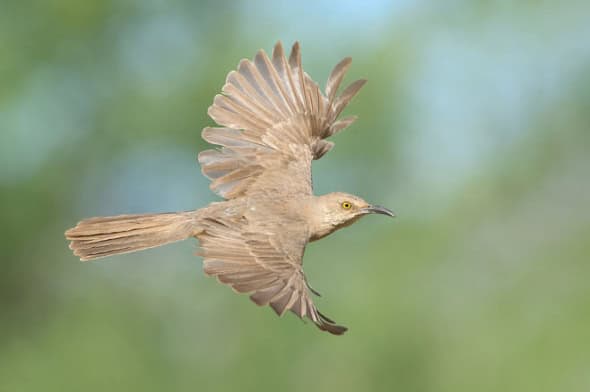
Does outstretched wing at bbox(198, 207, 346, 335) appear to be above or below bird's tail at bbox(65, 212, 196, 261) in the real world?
below

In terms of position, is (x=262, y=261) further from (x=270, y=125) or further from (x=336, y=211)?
(x=270, y=125)

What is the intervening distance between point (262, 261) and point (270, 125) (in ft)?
7.26

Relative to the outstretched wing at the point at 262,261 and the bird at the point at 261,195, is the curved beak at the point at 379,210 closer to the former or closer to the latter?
the bird at the point at 261,195

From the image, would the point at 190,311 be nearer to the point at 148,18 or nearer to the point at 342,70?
the point at 148,18

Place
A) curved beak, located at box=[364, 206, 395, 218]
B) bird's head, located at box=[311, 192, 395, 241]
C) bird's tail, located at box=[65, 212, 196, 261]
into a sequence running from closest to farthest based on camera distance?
bird's tail, located at box=[65, 212, 196, 261]
bird's head, located at box=[311, 192, 395, 241]
curved beak, located at box=[364, 206, 395, 218]

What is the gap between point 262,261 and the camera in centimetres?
885

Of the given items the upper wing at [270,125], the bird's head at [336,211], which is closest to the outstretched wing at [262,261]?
the bird's head at [336,211]

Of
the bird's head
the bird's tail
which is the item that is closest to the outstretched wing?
the bird's tail

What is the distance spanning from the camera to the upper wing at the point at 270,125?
34.3ft

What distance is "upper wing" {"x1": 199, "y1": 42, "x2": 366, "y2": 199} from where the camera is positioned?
1046 cm

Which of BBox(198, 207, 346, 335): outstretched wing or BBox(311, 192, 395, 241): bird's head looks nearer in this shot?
BBox(198, 207, 346, 335): outstretched wing

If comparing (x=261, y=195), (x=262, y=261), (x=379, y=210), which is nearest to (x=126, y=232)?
(x=261, y=195)

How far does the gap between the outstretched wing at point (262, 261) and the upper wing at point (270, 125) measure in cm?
91

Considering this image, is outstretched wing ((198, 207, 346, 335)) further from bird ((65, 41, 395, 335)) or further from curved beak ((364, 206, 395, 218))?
curved beak ((364, 206, 395, 218))
